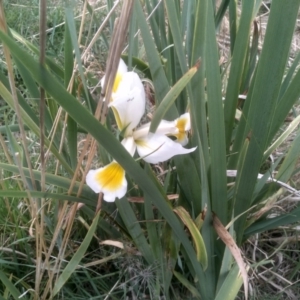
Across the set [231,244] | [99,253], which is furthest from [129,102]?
[99,253]

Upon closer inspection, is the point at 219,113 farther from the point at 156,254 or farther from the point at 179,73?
the point at 156,254

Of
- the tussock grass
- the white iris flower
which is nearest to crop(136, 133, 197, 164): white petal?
the white iris flower

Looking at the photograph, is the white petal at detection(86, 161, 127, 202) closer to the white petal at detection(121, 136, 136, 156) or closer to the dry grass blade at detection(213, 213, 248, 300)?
the white petal at detection(121, 136, 136, 156)

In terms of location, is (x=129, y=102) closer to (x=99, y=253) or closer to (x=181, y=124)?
(x=181, y=124)

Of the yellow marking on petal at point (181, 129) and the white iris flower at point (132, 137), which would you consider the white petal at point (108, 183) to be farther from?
the yellow marking on petal at point (181, 129)

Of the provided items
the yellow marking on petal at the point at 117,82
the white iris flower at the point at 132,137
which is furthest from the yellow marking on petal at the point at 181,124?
the yellow marking on petal at the point at 117,82

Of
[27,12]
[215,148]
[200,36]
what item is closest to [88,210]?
[215,148]
